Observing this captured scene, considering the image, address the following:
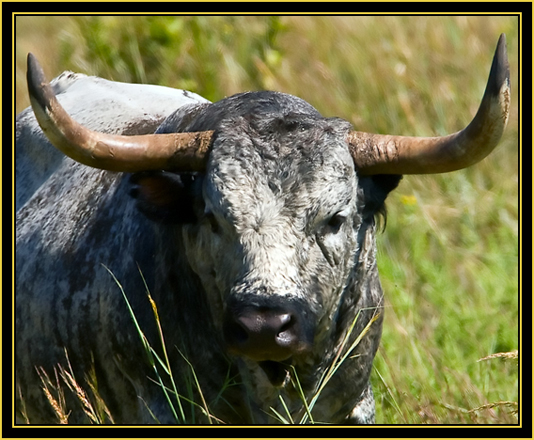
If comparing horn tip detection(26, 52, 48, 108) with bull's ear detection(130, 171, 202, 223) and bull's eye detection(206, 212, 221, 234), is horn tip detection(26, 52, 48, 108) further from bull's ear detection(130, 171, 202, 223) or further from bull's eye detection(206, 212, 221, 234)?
bull's eye detection(206, 212, 221, 234)

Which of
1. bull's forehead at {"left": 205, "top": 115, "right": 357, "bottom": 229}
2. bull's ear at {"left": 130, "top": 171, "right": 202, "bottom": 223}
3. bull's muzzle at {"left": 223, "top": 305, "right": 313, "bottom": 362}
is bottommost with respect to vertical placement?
bull's muzzle at {"left": 223, "top": 305, "right": 313, "bottom": 362}

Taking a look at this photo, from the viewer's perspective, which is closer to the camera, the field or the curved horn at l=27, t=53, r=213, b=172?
the curved horn at l=27, t=53, r=213, b=172

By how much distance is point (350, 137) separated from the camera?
14.3 ft

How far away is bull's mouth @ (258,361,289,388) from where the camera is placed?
4.30 meters

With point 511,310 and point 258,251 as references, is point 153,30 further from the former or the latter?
point 258,251

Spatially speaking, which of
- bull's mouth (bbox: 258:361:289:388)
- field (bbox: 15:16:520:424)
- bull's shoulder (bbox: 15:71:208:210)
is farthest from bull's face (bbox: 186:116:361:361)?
field (bbox: 15:16:520:424)

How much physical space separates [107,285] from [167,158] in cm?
73

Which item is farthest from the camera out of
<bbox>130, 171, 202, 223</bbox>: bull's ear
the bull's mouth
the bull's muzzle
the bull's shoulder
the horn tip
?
the bull's shoulder

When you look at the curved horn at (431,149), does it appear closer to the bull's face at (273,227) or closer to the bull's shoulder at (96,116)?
the bull's face at (273,227)

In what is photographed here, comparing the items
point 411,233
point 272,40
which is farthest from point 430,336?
point 272,40

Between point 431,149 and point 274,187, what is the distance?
719mm

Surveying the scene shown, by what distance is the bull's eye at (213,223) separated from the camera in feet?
13.7

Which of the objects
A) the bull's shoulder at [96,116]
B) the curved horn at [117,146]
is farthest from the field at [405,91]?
the curved horn at [117,146]

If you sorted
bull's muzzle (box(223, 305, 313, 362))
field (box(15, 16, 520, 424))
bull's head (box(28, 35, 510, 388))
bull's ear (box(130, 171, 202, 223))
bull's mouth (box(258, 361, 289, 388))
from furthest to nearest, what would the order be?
field (box(15, 16, 520, 424))
bull's ear (box(130, 171, 202, 223))
bull's mouth (box(258, 361, 289, 388))
bull's head (box(28, 35, 510, 388))
bull's muzzle (box(223, 305, 313, 362))
